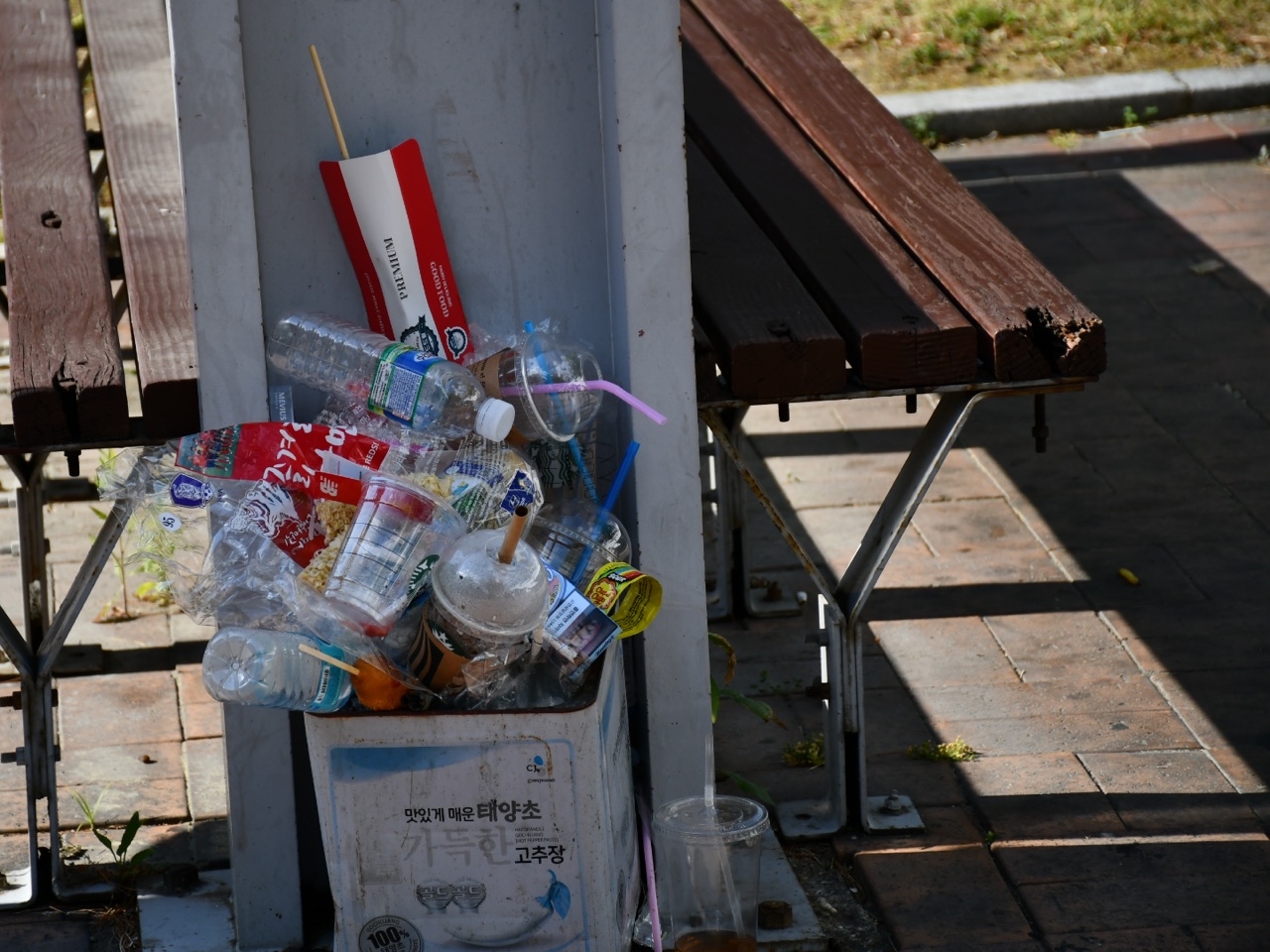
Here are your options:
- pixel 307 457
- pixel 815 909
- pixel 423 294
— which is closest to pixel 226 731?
pixel 307 457

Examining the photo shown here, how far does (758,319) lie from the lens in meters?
2.69

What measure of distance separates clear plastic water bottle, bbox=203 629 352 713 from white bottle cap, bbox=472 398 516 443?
1.27 ft

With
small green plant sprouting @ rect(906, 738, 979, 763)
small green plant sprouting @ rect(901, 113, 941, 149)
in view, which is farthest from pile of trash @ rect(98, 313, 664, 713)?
small green plant sprouting @ rect(901, 113, 941, 149)

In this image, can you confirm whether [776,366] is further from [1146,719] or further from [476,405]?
[1146,719]

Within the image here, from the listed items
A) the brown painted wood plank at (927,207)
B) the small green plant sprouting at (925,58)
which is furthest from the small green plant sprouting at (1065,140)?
the brown painted wood plank at (927,207)

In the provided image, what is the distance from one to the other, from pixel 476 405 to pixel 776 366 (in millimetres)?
533

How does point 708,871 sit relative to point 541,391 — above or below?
below

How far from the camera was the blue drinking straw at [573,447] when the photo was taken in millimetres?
2426

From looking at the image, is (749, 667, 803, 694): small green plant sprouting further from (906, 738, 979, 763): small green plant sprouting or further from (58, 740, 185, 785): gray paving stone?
(58, 740, 185, 785): gray paving stone

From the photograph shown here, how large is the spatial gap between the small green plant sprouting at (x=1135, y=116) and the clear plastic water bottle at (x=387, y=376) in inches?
228

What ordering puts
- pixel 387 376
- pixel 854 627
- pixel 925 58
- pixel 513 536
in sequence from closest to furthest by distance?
pixel 513 536
pixel 387 376
pixel 854 627
pixel 925 58

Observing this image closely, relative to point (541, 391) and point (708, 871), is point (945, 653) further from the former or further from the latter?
point (541, 391)

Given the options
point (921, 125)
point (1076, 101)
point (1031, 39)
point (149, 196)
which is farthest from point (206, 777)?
point (1031, 39)

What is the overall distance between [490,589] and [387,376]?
407 mm
